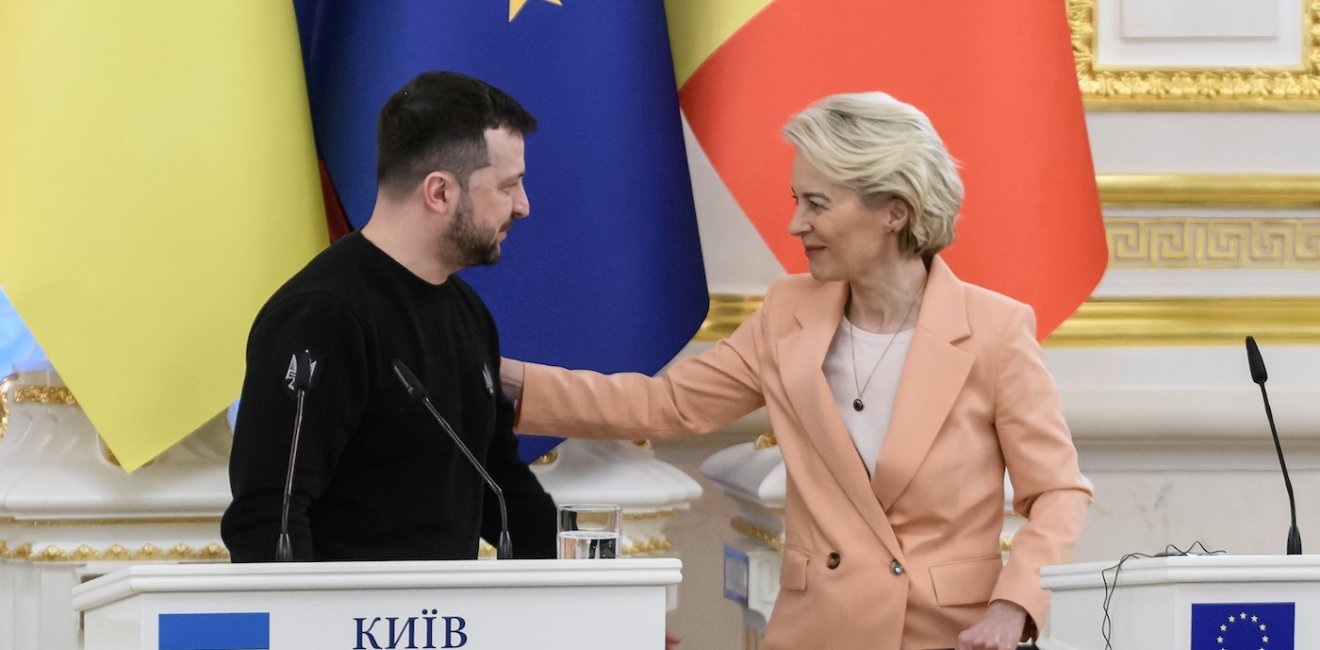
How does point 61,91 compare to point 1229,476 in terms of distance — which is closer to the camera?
point 61,91

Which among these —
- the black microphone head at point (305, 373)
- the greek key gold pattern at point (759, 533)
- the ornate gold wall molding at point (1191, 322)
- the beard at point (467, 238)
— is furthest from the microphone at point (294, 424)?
the ornate gold wall molding at point (1191, 322)

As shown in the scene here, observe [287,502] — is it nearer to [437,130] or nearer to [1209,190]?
[437,130]

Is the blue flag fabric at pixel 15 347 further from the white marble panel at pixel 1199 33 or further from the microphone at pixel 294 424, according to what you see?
the white marble panel at pixel 1199 33

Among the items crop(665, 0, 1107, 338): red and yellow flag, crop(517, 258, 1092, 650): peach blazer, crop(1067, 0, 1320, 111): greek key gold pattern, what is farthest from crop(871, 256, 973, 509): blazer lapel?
crop(1067, 0, 1320, 111): greek key gold pattern

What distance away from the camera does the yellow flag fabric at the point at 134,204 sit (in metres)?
2.68

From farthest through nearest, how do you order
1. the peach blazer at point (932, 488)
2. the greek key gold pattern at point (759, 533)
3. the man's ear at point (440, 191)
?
the greek key gold pattern at point (759, 533)
the peach blazer at point (932, 488)
the man's ear at point (440, 191)

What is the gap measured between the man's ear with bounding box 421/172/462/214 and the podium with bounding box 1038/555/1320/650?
1.00 meters

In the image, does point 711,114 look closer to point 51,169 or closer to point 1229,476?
point 51,169

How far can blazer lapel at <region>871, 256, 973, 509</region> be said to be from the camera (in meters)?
2.48

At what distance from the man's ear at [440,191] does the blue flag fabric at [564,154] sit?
546 millimetres

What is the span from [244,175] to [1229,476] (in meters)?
2.16

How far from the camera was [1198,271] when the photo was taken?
3615 millimetres

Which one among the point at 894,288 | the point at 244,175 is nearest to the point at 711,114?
the point at 894,288

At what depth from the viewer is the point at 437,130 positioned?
2.30 m
